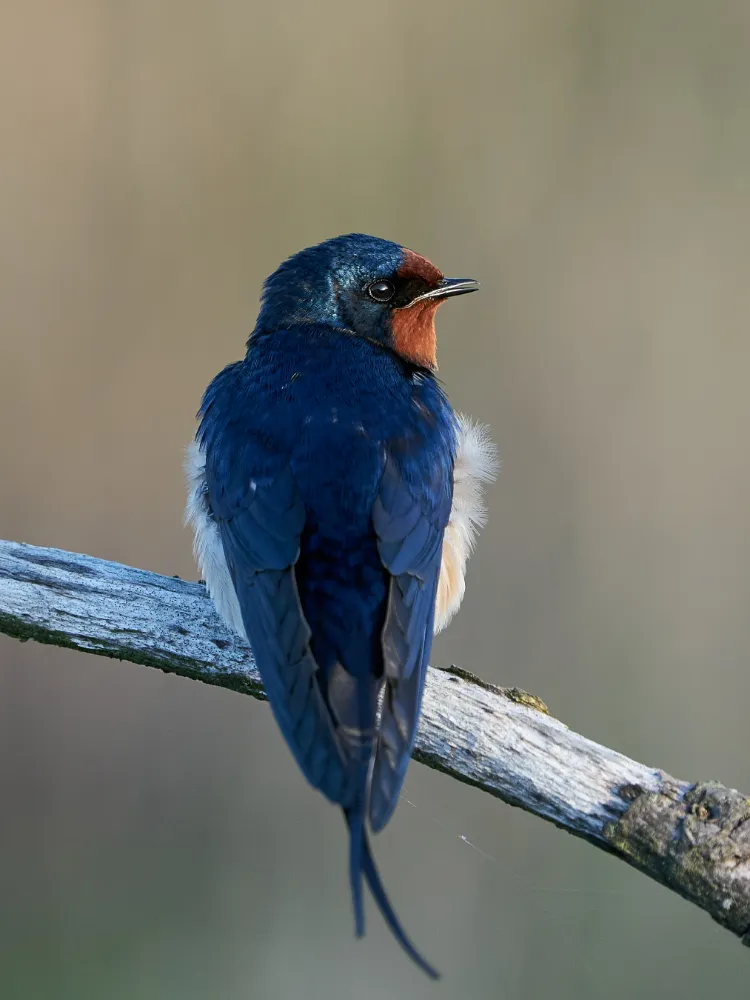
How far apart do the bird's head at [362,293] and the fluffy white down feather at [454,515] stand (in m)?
0.25

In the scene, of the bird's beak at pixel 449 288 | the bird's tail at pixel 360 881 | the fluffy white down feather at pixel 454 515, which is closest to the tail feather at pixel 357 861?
the bird's tail at pixel 360 881

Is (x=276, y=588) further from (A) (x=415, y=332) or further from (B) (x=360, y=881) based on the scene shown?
(A) (x=415, y=332)

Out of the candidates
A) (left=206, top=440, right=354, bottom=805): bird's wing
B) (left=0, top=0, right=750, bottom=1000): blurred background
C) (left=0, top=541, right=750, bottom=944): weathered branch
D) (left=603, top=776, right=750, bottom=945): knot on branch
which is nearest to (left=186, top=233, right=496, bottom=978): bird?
(left=206, top=440, right=354, bottom=805): bird's wing

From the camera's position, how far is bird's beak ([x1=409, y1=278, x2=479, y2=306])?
8.59 feet

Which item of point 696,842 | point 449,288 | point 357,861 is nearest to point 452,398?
point 449,288

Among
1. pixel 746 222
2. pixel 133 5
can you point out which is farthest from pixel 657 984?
pixel 133 5

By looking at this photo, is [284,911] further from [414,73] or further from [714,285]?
[414,73]

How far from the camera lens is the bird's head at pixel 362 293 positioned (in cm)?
258

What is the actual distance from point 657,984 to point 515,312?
1851mm

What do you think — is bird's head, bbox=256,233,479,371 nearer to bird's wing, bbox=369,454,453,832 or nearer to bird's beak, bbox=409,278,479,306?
bird's beak, bbox=409,278,479,306

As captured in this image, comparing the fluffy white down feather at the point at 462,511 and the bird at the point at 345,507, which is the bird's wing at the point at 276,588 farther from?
the fluffy white down feather at the point at 462,511

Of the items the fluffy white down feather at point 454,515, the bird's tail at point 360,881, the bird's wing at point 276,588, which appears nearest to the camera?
the bird's tail at point 360,881

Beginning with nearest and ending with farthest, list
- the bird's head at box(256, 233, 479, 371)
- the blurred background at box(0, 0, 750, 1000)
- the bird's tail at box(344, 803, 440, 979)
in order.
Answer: the bird's tail at box(344, 803, 440, 979)
the bird's head at box(256, 233, 479, 371)
the blurred background at box(0, 0, 750, 1000)

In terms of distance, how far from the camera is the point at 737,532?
133 inches
